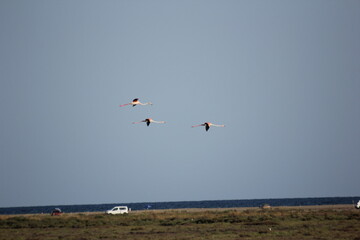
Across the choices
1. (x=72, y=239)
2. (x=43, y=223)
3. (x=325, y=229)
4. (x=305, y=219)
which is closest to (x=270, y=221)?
(x=305, y=219)

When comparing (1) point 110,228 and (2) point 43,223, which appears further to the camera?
(2) point 43,223

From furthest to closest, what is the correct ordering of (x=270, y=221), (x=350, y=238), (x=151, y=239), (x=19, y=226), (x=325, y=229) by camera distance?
(x=19, y=226)
(x=270, y=221)
(x=325, y=229)
(x=151, y=239)
(x=350, y=238)

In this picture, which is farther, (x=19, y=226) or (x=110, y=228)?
(x=19, y=226)

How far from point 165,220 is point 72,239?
2062cm

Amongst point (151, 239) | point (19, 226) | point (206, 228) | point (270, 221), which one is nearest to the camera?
point (151, 239)

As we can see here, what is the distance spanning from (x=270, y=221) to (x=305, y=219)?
456 centimetres

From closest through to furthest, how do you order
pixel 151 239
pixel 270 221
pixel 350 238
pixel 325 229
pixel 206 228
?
1. pixel 350 238
2. pixel 151 239
3. pixel 325 229
4. pixel 206 228
5. pixel 270 221

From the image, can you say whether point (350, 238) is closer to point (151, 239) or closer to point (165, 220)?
point (151, 239)

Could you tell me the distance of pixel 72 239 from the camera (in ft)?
156

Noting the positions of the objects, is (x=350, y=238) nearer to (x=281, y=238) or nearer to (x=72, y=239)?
(x=281, y=238)

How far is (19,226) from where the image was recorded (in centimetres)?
6525

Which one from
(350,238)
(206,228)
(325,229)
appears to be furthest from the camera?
(206,228)

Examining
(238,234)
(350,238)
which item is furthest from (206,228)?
(350,238)

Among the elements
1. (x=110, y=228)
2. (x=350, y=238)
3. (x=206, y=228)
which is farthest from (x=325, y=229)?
(x=110, y=228)
